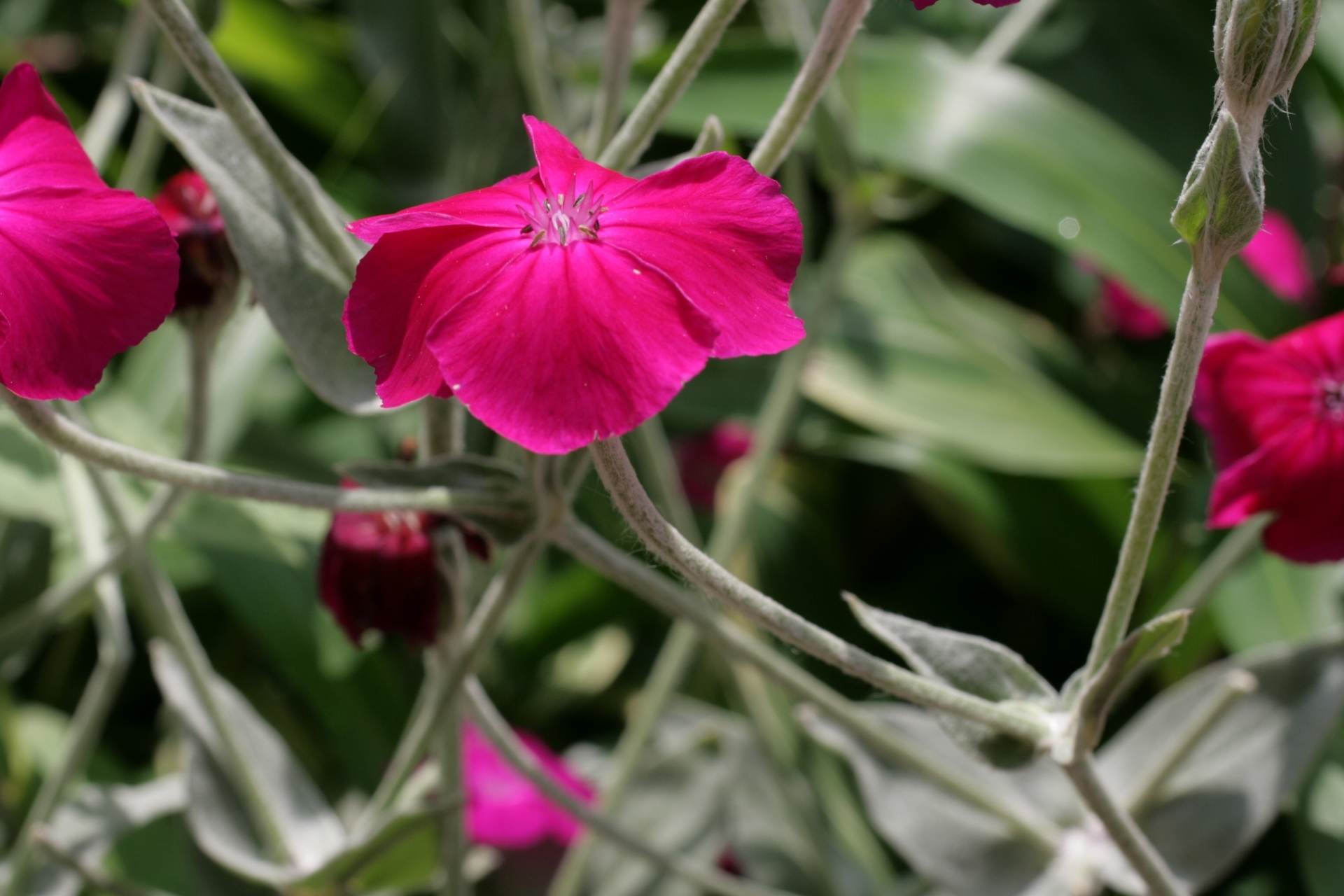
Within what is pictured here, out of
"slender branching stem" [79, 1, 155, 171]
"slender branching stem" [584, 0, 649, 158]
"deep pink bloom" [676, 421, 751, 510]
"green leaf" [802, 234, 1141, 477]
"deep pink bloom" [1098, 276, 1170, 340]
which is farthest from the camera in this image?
"deep pink bloom" [676, 421, 751, 510]

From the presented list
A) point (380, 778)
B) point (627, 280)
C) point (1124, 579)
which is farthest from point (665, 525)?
point (380, 778)

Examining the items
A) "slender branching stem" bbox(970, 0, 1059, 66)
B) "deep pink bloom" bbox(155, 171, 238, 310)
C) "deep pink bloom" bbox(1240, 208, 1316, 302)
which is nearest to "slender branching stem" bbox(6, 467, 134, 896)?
"deep pink bloom" bbox(155, 171, 238, 310)

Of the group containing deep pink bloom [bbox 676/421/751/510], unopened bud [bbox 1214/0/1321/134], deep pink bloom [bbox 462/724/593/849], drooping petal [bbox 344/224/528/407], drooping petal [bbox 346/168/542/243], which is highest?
unopened bud [bbox 1214/0/1321/134]

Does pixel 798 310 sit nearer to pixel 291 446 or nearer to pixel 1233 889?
pixel 291 446

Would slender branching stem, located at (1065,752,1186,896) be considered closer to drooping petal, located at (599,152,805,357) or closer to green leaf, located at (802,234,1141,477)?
drooping petal, located at (599,152,805,357)

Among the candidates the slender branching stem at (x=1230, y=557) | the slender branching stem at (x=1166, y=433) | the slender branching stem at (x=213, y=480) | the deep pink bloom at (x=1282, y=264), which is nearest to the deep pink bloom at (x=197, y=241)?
the slender branching stem at (x=213, y=480)

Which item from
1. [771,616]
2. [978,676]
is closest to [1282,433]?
[978,676]

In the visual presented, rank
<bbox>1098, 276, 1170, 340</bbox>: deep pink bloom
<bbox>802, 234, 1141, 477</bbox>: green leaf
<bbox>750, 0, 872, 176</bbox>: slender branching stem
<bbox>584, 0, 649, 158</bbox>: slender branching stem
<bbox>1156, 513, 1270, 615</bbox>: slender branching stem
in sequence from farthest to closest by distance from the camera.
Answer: <bbox>1098, 276, 1170, 340</bbox>: deep pink bloom
<bbox>802, 234, 1141, 477</bbox>: green leaf
<bbox>1156, 513, 1270, 615</bbox>: slender branching stem
<bbox>584, 0, 649, 158</bbox>: slender branching stem
<bbox>750, 0, 872, 176</bbox>: slender branching stem
